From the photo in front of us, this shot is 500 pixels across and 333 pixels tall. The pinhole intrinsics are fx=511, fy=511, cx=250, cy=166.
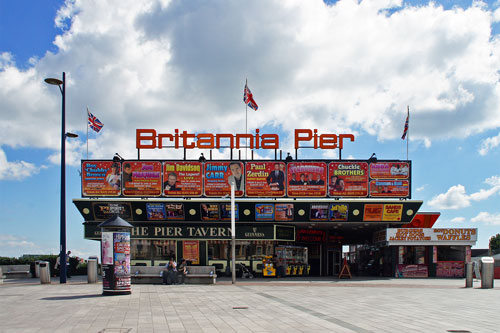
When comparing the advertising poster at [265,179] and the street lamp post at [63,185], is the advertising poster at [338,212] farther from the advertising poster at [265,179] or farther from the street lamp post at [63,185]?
the street lamp post at [63,185]

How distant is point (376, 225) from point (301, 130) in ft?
31.3

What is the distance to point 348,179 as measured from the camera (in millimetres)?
37312

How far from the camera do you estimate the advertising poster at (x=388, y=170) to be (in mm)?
37344

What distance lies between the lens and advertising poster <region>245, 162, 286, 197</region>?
3719 centimetres

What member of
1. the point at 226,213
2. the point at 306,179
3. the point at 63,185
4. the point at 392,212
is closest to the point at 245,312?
the point at 63,185

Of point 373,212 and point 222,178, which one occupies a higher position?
point 222,178

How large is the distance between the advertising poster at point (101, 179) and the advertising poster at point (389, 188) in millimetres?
18730

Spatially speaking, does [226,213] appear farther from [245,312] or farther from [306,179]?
[245,312]

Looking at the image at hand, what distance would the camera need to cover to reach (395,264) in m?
38.3

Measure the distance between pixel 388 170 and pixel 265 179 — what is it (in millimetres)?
9046

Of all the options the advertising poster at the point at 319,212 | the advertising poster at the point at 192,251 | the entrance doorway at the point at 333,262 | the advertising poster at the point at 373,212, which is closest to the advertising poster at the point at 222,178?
the advertising poster at the point at 192,251

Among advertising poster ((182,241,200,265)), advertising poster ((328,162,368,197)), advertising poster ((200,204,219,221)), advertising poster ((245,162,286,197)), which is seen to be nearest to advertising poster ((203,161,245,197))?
advertising poster ((245,162,286,197))

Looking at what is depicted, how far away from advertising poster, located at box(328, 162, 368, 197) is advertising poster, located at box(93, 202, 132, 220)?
14820 mm

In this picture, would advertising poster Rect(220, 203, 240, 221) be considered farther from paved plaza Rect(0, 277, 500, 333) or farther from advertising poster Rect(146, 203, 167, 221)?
paved plaza Rect(0, 277, 500, 333)
